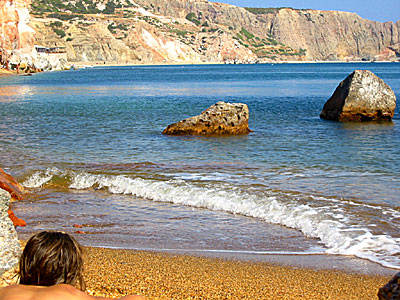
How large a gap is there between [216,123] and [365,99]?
845 centimetres

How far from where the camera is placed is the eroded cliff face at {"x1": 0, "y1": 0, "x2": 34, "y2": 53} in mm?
91750

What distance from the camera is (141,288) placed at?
583 centimetres

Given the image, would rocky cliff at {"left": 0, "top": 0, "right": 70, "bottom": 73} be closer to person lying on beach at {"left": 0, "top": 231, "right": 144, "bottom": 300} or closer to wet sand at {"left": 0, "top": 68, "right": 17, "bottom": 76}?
wet sand at {"left": 0, "top": 68, "right": 17, "bottom": 76}

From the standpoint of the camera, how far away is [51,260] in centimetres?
268

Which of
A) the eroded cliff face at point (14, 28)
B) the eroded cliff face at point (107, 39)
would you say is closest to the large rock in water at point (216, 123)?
the eroded cliff face at point (14, 28)

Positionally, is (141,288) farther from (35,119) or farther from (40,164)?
(35,119)

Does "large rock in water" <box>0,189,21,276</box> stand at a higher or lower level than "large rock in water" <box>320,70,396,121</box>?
higher

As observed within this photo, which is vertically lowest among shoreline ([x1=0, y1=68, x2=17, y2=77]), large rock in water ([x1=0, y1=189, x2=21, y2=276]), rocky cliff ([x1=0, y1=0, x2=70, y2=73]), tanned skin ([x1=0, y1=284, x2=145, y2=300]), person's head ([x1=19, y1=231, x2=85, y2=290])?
shoreline ([x1=0, y1=68, x2=17, y2=77])

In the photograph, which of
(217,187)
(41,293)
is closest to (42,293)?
(41,293)

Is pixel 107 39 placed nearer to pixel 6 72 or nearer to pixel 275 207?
pixel 6 72

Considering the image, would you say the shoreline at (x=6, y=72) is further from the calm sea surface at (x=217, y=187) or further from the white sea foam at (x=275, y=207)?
the white sea foam at (x=275, y=207)

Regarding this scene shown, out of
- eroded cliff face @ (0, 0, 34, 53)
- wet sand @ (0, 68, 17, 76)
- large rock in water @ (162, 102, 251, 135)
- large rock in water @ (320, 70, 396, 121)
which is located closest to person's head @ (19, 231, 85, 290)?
large rock in water @ (162, 102, 251, 135)

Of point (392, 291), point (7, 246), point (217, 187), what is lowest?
point (217, 187)

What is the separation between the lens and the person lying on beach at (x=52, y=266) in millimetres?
2637
